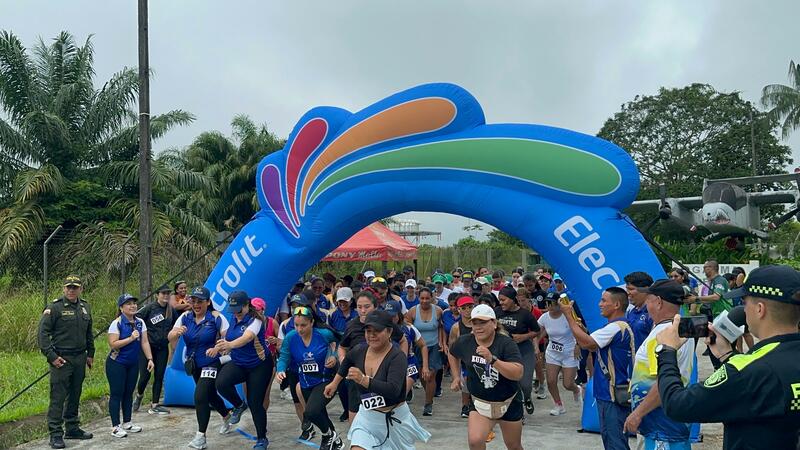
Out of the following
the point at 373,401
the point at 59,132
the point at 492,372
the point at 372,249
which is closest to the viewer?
the point at 373,401

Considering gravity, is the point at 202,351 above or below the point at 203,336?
below

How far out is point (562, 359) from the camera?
788 cm

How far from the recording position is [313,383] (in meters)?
6.49

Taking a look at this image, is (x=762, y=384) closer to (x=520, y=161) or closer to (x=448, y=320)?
(x=520, y=161)

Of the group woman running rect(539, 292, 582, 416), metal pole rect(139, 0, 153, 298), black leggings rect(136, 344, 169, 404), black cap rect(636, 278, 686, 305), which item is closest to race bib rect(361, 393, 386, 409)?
black cap rect(636, 278, 686, 305)

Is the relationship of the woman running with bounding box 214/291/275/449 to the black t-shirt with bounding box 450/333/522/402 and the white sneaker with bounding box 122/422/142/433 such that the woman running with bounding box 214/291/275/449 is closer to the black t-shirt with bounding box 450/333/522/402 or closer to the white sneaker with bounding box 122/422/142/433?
the white sneaker with bounding box 122/422/142/433

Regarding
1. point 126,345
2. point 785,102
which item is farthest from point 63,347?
point 785,102

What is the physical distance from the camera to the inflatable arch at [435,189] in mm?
6965

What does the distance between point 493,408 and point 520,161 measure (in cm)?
308

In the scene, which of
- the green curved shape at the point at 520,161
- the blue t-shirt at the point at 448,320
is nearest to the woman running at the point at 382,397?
the green curved shape at the point at 520,161

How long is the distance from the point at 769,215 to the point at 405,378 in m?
34.3

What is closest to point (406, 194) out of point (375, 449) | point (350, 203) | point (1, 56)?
point (350, 203)

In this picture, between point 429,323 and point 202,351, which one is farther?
point 429,323

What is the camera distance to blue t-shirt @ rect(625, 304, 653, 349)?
4764 millimetres
